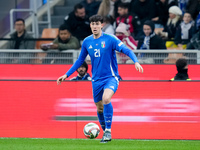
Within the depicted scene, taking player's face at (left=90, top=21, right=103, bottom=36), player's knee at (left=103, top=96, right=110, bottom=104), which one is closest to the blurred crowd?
player's face at (left=90, top=21, right=103, bottom=36)

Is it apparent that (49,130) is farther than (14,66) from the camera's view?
No

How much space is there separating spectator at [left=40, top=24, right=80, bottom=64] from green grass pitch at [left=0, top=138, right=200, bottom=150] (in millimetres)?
4532

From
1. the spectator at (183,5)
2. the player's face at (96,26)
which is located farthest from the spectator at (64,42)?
the player's face at (96,26)

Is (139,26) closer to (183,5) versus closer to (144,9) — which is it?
(144,9)

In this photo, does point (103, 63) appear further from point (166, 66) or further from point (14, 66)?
point (14, 66)

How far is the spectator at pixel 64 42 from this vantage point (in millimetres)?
13773

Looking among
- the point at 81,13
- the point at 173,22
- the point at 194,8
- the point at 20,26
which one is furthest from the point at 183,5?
the point at 20,26

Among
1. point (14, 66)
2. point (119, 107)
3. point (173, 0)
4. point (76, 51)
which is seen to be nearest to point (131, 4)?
point (173, 0)

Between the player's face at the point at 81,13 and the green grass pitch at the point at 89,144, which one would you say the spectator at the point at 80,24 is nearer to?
the player's face at the point at 81,13

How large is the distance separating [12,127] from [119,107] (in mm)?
2155

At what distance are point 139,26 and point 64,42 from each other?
2303 mm

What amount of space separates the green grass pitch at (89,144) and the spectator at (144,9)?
6.80m

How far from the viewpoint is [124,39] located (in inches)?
539

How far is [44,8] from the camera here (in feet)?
63.4
